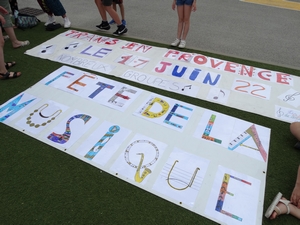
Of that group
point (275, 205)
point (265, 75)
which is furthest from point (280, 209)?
point (265, 75)

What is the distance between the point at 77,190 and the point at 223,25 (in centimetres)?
303

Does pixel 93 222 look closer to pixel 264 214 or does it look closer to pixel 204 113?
pixel 264 214

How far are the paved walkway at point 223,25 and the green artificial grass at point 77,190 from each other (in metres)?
1.31

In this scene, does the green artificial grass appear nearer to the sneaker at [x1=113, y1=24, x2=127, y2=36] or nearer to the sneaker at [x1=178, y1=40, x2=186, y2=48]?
the sneaker at [x1=178, y1=40, x2=186, y2=48]

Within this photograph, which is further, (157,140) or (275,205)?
(157,140)

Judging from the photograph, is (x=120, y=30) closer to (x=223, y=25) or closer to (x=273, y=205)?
(x=223, y=25)

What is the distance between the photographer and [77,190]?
125cm

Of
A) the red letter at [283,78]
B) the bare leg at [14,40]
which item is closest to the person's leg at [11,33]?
the bare leg at [14,40]

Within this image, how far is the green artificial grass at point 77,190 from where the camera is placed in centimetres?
114

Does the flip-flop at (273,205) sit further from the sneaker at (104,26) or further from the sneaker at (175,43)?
the sneaker at (104,26)

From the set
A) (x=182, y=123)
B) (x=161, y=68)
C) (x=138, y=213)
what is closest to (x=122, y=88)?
(x=161, y=68)

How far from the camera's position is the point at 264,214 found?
1.15 m

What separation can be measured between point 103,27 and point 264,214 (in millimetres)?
2786

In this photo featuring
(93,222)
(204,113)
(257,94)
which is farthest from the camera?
(257,94)
